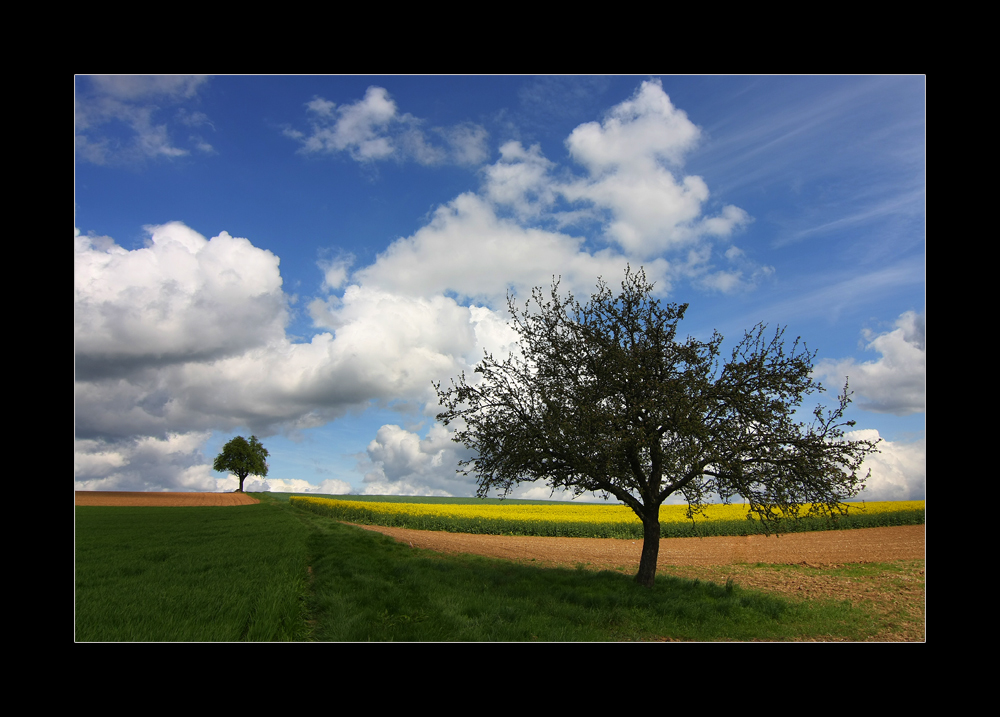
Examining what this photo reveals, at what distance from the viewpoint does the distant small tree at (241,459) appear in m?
102

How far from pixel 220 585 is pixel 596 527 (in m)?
29.7

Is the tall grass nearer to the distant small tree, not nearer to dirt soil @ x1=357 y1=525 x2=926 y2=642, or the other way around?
dirt soil @ x1=357 y1=525 x2=926 y2=642

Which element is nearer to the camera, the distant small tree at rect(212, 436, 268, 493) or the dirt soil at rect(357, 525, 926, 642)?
the dirt soil at rect(357, 525, 926, 642)

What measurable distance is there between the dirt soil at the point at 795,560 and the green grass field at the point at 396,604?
220cm

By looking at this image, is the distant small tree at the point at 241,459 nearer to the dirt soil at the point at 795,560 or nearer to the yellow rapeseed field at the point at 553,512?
the yellow rapeseed field at the point at 553,512

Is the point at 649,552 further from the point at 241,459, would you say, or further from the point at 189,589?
the point at 241,459

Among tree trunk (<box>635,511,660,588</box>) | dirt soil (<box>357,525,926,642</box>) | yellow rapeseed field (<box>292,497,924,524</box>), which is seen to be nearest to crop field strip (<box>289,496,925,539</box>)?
yellow rapeseed field (<box>292,497,924,524</box>)

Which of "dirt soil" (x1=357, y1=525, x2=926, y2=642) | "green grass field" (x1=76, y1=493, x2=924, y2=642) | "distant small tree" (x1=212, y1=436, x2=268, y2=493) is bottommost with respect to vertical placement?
"distant small tree" (x1=212, y1=436, x2=268, y2=493)

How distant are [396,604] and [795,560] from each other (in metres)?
24.5

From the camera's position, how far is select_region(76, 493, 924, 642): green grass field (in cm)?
874

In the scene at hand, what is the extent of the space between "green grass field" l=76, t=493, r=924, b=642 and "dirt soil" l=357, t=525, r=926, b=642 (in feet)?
7.23
